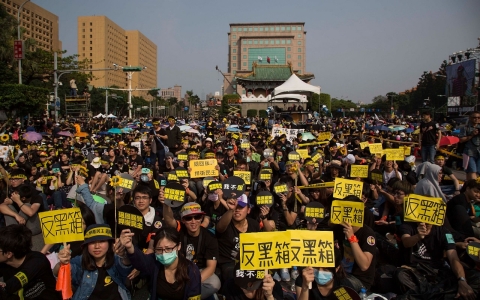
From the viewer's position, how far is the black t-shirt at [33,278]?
141 inches

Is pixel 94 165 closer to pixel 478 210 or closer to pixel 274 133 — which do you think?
pixel 478 210

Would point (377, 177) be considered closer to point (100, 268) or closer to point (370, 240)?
point (370, 240)

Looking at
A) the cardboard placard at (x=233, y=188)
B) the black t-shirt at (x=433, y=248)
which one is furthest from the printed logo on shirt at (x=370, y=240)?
the cardboard placard at (x=233, y=188)

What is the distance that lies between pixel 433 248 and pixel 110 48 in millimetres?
144446

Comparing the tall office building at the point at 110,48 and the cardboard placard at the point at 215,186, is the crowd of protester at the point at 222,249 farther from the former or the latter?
the tall office building at the point at 110,48

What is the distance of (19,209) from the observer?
6164mm

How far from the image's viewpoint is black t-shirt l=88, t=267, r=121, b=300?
370 cm

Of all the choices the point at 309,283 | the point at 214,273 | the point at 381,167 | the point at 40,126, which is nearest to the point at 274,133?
the point at 381,167

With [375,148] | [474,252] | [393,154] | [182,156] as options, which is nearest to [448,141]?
[375,148]

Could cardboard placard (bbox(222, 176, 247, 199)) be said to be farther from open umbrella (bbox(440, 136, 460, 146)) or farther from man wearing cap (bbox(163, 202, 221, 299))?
open umbrella (bbox(440, 136, 460, 146))

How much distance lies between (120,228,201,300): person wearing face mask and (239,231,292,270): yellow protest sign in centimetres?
63

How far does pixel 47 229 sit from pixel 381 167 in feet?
24.2

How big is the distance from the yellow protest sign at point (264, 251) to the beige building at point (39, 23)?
100 meters

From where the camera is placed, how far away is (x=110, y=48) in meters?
138
